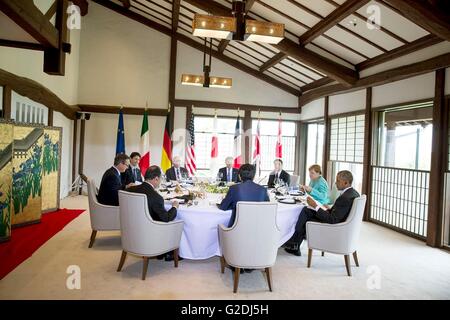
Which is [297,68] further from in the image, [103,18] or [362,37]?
[103,18]

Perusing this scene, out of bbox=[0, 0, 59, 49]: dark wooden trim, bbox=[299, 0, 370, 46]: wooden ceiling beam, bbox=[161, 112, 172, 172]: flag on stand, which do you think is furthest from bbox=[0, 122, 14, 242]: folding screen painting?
bbox=[299, 0, 370, 46]: wooden ceiling beam

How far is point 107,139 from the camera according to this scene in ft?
28.5

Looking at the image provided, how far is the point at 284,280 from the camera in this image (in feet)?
11.2

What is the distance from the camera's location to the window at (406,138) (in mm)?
5344

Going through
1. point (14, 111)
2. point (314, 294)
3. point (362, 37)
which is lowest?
point (314, 294)

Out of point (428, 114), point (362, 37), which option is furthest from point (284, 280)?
point (362, 37)

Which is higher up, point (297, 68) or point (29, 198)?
point (297, 68)

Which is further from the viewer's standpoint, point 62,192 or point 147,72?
point 147,72

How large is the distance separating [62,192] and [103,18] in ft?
Result: 15.2

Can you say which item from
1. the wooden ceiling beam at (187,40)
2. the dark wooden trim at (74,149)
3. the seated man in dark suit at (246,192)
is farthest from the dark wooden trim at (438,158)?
the dark wooden trim at (74,149)

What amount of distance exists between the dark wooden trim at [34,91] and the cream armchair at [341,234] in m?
4.63

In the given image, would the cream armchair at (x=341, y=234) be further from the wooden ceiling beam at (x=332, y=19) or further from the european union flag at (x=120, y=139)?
the european union flag at (x=120, y=139)

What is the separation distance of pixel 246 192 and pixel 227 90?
6.07 metres

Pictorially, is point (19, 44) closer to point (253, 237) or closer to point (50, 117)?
point (253, 237)
